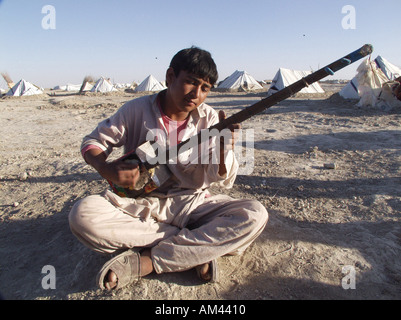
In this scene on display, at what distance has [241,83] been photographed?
59.1 ft

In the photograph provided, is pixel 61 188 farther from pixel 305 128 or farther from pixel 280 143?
pixel 305 128

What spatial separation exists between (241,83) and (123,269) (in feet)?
57.7

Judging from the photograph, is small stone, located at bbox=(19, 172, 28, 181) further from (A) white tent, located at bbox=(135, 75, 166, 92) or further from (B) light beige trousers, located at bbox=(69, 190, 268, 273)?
(A) white tent, located at bbox=(135, 75, 166, 92)

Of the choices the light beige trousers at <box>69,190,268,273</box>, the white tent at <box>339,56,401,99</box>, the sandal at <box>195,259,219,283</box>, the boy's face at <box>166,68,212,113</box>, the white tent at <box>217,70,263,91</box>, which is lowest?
the sandal at <box>195,259,219,283</box>

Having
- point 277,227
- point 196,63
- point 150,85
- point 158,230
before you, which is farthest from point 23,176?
point 150,85

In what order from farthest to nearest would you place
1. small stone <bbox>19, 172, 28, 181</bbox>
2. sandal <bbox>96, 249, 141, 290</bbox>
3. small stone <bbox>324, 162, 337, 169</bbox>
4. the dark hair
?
small stone <bbox>324, 162, 337, 169</bbox>, small stone <bbox>19, 172, 28, 181</bbox>, the dark hair, sandal <bbox>96, 249, 141, 290</bbox>

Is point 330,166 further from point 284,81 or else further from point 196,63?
point 284,81

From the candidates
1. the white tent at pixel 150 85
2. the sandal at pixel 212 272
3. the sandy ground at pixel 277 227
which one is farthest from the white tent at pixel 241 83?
the sandal at pixel 212 272

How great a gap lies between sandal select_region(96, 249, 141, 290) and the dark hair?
1.07m

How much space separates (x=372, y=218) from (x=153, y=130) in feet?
5.79

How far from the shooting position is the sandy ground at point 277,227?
153 centimetres

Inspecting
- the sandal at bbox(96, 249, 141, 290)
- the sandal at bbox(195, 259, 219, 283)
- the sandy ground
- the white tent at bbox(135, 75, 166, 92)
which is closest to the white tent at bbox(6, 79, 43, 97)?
the white tent at bbox(135, 75, 166, 92)

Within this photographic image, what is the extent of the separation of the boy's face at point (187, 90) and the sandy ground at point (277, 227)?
97 cm

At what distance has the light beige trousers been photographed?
5.02ft
